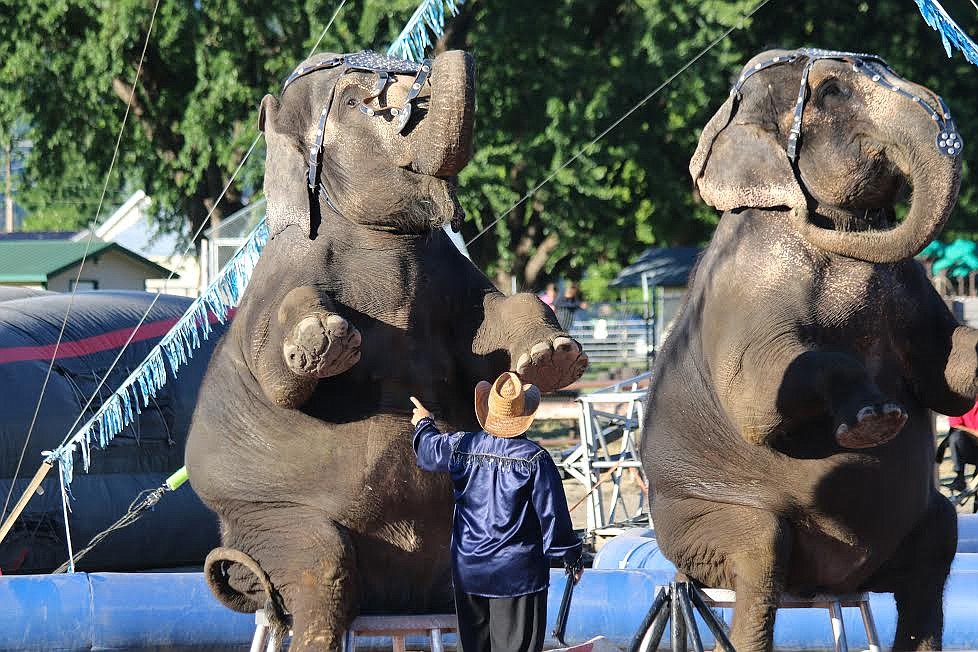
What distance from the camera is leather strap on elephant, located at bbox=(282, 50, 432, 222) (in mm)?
4418

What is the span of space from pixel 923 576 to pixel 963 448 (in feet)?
21.8

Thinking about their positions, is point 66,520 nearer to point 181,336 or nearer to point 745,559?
point 181,336

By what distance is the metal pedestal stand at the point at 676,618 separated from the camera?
15.0 feet

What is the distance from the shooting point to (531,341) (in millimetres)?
4289

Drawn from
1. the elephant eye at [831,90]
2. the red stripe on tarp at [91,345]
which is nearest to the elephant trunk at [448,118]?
the elephant eye at [831,90]

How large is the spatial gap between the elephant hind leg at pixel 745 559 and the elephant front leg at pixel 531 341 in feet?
2.50

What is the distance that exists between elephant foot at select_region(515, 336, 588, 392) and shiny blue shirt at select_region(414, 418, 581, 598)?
0.28 m

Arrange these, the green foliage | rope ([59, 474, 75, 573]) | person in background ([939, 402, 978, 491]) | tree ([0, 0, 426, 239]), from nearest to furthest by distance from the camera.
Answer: rope ([59, 474, 75, 573]) < person in background ([939, 402, 978, 491]) < tree ([0, 0, 426, 239]) < the green foliage

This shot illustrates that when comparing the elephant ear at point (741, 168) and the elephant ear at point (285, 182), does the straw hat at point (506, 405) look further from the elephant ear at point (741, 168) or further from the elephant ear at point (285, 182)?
the elephant ear at point (741, 168)

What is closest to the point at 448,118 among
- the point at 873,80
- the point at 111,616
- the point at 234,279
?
the point at 873,80

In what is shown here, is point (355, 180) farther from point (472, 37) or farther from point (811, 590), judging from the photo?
point (472, 37)

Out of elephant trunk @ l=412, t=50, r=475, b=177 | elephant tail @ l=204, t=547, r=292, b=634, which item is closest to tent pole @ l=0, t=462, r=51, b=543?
elephant tail @ l=204, t=547, r=292, b=634

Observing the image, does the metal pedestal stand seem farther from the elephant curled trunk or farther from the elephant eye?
the elephant eye

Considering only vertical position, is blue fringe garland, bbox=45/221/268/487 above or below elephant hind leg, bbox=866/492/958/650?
above
